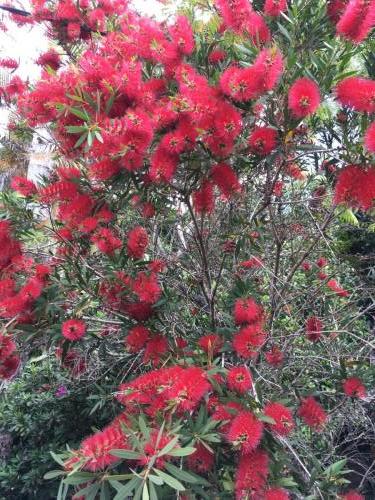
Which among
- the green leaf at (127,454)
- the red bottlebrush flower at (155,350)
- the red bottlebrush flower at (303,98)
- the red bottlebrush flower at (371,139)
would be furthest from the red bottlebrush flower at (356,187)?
the green leaf at (127,454)

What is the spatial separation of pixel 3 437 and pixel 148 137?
2350 mm

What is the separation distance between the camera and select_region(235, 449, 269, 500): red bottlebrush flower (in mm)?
1323

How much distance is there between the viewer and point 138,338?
1.89m

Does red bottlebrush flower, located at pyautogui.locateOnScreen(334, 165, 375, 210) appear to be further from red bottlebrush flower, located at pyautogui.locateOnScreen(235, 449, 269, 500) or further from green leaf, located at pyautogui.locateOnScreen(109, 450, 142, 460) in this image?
green leaf, located at pyautogui.locateOnScreen(109, 450, 142, 460)

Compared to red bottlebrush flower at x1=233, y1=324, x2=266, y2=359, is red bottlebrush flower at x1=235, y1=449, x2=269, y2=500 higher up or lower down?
lower down

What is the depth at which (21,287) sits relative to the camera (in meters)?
1.89

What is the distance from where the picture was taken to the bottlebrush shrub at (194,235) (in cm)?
138

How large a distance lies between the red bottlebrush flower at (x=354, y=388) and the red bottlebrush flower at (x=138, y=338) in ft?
2.76

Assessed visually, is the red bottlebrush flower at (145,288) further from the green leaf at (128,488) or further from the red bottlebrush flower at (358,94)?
the red bottlebrush flower at (358,94)

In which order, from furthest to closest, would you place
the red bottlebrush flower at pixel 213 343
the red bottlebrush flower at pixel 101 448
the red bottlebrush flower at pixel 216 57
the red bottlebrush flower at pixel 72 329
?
the red bottlebrush flower at pixel 216 57
the red bottlebrush flower at pixel 213 343
the red bottlebrush flower at pixel 72 329
the red bottlebrush flower at pixel 101 448

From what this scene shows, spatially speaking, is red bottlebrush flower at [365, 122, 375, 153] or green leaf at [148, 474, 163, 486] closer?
green leaf at [148, 474, 163, 486]

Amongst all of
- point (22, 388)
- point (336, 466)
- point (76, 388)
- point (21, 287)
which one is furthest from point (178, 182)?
point (22, 388)

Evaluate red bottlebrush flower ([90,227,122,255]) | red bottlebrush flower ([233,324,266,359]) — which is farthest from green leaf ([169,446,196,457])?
red bottlebrush flower ([90,227,122,255])

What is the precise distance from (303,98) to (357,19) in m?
0.28
